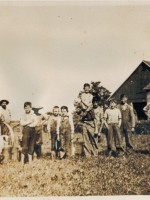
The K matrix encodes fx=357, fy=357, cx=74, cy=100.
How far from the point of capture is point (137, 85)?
310 inches

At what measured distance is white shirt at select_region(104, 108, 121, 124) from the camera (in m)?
6.70

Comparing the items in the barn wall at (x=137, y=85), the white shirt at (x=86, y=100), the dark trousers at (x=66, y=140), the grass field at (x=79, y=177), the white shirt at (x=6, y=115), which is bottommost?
the grass field at (x=79, y=177)

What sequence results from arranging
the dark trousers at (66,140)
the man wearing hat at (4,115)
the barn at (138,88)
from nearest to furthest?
the man wearing hat at (4,115) → the dark trousers at (66,140) → the barn at (138,88)

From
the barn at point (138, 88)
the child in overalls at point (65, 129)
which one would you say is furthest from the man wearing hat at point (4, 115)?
the barn at point (138, 88)

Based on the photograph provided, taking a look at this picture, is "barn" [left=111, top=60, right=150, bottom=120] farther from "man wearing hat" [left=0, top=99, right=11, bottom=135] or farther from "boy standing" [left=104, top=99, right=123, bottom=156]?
"man wearing hat" [left=0, top=99, right=11, bottom=135]

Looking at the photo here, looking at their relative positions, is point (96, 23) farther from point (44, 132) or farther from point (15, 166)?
point (15, 166)

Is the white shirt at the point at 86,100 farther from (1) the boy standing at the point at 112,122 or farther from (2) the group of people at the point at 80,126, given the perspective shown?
(1) the boy standing at the point at 112,122

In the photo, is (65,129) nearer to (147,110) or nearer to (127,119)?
(127,119)

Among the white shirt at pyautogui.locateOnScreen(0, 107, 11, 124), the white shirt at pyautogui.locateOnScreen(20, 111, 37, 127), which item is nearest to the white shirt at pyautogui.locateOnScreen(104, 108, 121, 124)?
the white shirt at pyautogui.locateOnScreen(20, 111, 37, 127)

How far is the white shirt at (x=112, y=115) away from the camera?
22.0ft

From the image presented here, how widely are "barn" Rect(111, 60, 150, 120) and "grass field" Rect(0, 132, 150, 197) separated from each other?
1.11 metres

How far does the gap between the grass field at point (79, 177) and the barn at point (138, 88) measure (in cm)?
111

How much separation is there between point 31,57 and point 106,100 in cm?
167

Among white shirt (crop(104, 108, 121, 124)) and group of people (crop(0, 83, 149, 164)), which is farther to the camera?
white shirt (crop(104, 108, 121, 124))
